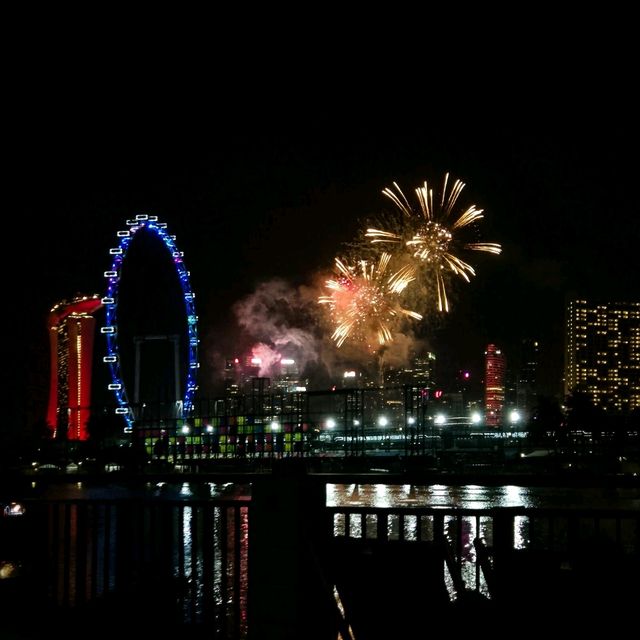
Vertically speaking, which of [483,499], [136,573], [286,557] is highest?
[286,557]

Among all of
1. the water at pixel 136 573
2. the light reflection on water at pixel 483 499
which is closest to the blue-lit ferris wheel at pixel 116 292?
the light reflection on water at pixel 483 499

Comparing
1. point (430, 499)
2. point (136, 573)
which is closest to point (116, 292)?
point (430, 499)

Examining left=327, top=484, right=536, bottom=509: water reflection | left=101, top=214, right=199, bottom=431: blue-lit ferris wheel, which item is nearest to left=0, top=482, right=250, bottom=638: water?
left=327, top=484, right=536, bottom=509: water reflection

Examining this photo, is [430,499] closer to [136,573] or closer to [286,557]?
[136,573]

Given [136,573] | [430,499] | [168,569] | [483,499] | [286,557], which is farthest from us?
[483,499]

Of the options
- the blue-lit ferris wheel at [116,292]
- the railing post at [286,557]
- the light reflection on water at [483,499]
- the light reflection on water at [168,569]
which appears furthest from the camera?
the blue-lit ferris wheel at [116,292]

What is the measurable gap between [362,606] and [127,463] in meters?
27.4

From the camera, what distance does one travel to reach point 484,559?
799 cm

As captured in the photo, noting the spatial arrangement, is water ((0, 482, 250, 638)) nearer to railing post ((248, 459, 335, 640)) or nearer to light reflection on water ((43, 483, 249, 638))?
light reflection on water ((43, 483, 249, 638))

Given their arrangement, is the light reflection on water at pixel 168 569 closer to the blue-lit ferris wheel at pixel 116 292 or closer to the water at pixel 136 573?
the water at pixel 136 573

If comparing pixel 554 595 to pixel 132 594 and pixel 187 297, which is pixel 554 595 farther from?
pixel 187 297

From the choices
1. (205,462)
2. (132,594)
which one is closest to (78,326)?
(205,462)

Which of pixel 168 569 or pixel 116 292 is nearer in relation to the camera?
pixel 168 569

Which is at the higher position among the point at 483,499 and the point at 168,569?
the point at 168,569
